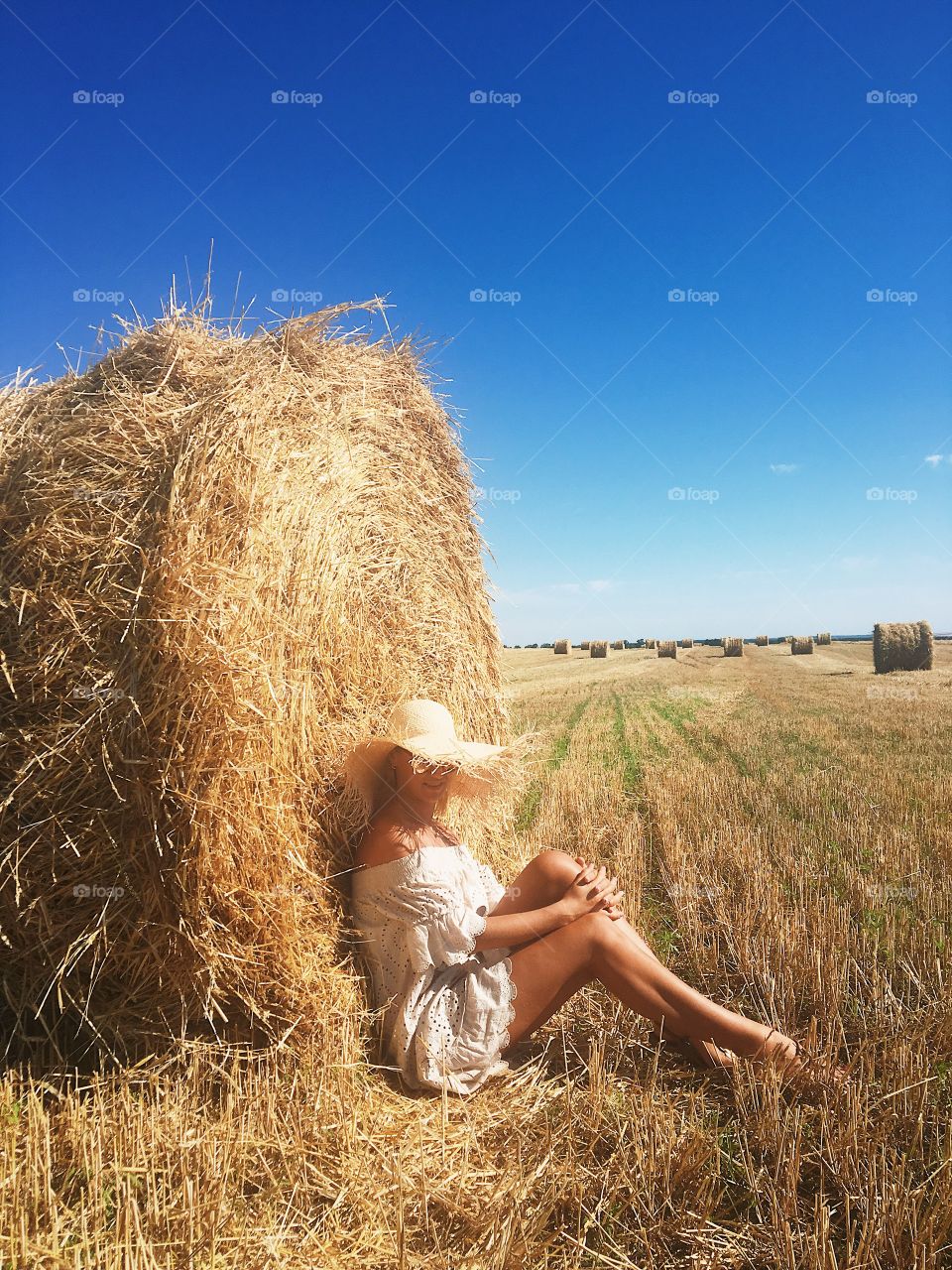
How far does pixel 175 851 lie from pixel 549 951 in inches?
59.9

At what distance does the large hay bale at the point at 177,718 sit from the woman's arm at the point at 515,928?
0.56 metres

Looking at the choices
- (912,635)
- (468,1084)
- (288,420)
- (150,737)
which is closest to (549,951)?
(468,1084)

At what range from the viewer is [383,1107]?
3199 mm

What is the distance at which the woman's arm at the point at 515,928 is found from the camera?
3.41m

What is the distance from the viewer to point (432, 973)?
11.3ft

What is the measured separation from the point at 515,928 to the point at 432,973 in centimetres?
38

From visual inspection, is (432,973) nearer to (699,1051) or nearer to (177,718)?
(699,1051)

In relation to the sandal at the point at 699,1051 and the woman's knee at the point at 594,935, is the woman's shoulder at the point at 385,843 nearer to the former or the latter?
the woman's knee at the point at 594,935

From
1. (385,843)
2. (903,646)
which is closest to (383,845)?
(385,843)

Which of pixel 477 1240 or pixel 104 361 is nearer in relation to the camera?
pixel 477 1240

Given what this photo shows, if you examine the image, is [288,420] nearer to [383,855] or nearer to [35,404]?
[35,404]

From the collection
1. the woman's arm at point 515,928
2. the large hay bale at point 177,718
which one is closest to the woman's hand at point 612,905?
the woman's arm at point 515,928

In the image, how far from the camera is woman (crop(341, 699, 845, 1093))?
3357mm

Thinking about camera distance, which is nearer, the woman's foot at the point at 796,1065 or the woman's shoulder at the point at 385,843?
the woman's foot at the point at 796,1065
